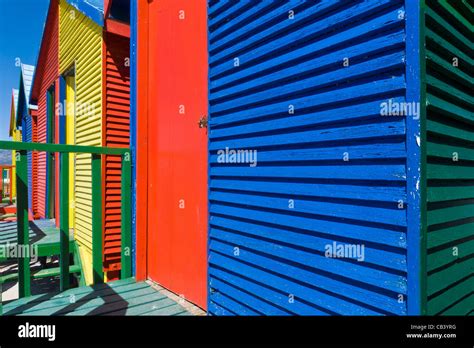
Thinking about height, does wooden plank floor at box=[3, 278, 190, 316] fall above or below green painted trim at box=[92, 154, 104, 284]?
below

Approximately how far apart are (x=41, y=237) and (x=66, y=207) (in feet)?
14.6

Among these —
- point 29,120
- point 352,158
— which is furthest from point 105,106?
point 29,120

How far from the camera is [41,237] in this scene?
7309 millimetres

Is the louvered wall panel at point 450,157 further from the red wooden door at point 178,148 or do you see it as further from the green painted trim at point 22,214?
Result: the green painted trim at point 22,214

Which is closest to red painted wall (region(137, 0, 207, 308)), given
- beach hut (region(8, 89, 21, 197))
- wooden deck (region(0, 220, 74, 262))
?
wooden deck (region(0, 220, 74, 262))

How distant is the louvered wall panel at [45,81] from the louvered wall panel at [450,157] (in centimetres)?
967

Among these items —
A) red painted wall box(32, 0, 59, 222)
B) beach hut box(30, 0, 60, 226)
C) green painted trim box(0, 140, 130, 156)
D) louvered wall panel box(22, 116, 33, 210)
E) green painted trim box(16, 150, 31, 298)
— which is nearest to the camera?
green painted trim box(0, 140, 130, 156)

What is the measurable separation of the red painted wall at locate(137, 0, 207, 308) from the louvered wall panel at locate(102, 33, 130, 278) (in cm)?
185

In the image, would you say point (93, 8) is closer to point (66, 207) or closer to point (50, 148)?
point (50, 148)

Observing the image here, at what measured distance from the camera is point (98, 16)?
5.84 m

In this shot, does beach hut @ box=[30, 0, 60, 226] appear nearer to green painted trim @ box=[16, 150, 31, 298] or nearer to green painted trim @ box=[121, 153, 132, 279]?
green painted trim @ box=[121, 153, 132, 279]

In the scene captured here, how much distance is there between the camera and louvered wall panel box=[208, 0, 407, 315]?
5.72 ft
